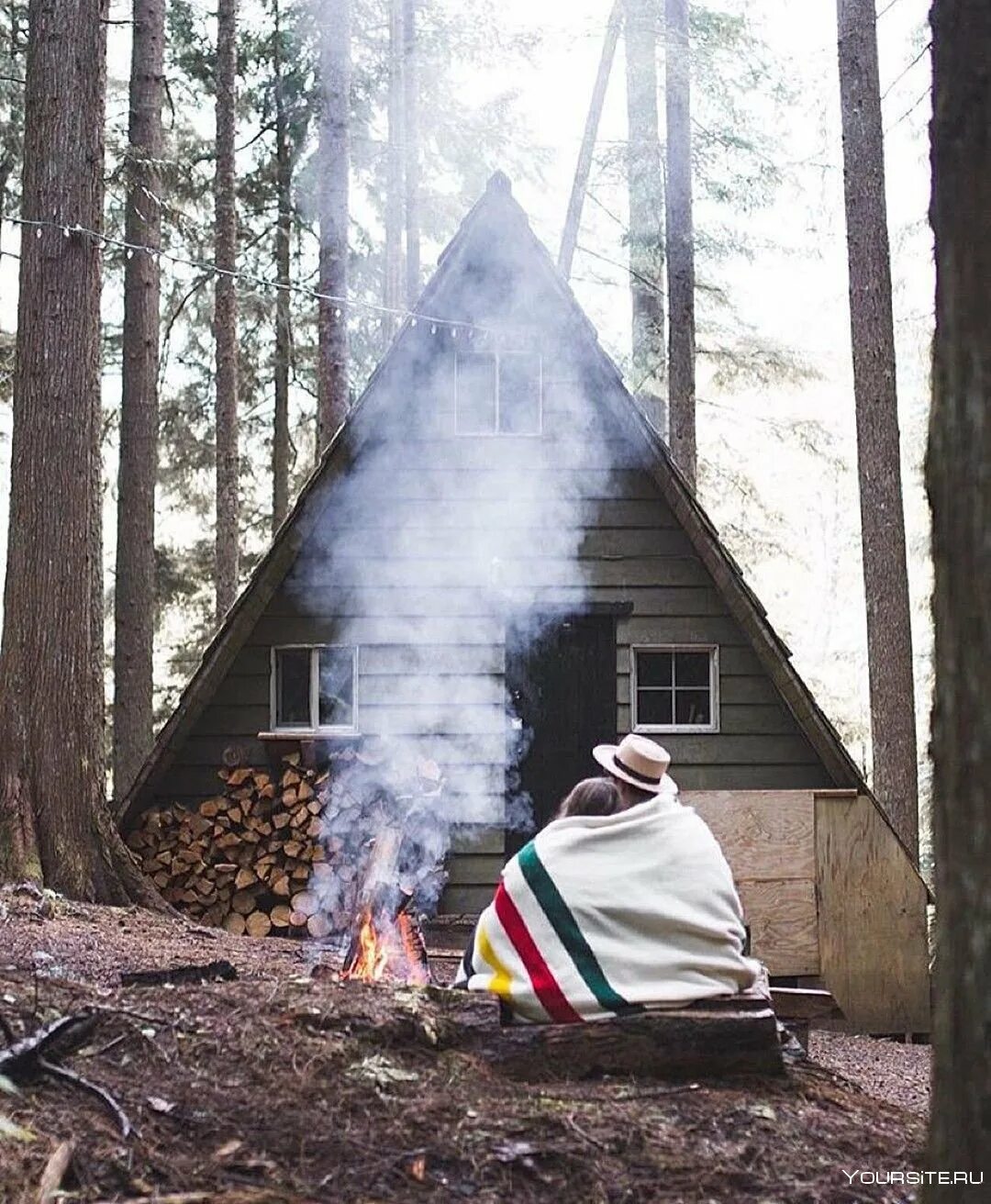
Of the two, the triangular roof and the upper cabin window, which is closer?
the triangular roof

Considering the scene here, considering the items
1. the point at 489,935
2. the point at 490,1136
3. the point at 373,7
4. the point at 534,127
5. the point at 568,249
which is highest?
the point at 373,7

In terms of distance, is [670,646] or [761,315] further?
[761,315]

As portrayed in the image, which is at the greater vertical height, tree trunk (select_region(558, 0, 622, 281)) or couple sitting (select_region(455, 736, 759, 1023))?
tree trunk (select_region(558, 0, 622, 281))

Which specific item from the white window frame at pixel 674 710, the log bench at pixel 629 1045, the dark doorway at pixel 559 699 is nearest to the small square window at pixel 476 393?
the dark doorway at pixel 559 699

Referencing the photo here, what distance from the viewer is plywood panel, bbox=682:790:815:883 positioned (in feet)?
34.1

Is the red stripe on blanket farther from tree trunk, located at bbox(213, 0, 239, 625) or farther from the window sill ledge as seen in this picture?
tree trunk, located at bbox(213, 0, 239, 625)

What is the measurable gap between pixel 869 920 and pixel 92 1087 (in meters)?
7.38

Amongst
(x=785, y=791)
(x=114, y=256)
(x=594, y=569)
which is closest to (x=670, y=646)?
(x=594, y=569)

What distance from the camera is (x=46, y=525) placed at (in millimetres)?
8805

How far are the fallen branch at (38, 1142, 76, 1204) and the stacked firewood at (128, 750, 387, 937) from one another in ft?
21.3

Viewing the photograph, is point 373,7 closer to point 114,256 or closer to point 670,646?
point 114,256

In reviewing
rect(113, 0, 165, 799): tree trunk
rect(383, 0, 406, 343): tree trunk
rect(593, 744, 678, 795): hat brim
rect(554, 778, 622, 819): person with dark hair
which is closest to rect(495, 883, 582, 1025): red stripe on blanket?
rect(554, 778, 622, 819): person with dark hair

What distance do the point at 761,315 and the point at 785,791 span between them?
2405cm

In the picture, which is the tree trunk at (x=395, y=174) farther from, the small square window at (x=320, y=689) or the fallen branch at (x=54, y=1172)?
the fallen branch at (x=54, y=1172)
